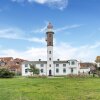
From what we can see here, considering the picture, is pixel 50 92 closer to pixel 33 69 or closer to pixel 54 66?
pixel 33 69

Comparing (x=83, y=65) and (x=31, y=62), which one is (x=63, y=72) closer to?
(x=31, y=62)

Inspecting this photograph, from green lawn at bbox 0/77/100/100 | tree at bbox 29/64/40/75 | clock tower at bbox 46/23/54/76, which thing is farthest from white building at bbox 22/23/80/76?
green lawn at bbox 0/77/100/100

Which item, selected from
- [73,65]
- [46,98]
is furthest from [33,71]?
[46,98]

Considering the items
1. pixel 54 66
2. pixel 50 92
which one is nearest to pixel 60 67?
pixel 54 66

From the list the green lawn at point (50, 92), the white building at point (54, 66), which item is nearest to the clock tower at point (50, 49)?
the white building at point (54, 66)

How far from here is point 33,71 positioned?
302 ft

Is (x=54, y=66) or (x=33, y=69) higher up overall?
(x=54, y=66)

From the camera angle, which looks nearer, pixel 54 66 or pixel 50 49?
pixel 50 49

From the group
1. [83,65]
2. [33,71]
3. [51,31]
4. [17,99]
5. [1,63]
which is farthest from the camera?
[83,65]

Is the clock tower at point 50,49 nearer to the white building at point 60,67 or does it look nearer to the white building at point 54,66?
the white building at point 54,66

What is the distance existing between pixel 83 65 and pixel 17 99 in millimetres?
116218

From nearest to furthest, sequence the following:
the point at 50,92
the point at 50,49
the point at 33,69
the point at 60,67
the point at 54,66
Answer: the point at 50,92, the point at 33,69, the point at 50,49, the point at 54,66, the point at 60,67

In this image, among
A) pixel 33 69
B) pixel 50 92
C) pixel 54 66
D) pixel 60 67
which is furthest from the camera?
pixel 60 67

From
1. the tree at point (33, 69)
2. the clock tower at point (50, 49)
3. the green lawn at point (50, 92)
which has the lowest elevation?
the green lawn at point (50, 92)
